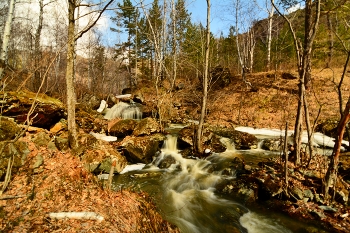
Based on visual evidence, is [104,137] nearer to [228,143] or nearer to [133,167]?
[133,167]

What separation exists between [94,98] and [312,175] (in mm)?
18743

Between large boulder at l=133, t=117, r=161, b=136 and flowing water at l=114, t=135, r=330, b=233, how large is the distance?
1842 mm

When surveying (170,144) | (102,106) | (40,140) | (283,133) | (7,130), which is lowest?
(170,144)

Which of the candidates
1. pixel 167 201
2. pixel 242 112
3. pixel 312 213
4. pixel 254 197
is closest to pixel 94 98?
pixel 242 112

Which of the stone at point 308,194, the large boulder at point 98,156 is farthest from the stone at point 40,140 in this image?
the stone at point 308,194

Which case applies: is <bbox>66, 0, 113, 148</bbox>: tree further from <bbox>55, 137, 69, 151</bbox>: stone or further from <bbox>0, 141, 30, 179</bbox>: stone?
<bbox>0, 141, 30, 179</bbox>: stone

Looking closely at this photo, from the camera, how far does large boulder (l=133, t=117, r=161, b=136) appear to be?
37.3 feet

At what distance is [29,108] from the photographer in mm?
7445

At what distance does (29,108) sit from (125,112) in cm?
1076

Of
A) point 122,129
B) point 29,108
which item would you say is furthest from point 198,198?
point 29,108

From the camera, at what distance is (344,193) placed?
5.59 meters

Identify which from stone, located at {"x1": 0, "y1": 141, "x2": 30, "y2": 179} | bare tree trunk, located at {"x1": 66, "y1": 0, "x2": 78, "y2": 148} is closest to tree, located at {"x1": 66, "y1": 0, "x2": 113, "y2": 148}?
bare tree trunk, located at {"x1": 66, "y1": 0, "x2": 78, "y2": 148}

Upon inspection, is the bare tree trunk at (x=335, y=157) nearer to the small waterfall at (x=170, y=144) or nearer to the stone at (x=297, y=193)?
the stone at (x=297, y=193)

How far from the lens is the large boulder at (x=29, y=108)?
703 centimetres
